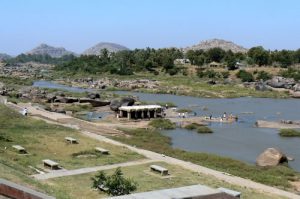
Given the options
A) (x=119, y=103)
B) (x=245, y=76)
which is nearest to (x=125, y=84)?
(x=245, y=76)

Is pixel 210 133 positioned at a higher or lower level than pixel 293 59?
lower

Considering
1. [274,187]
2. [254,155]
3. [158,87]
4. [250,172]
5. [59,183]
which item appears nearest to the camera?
[59,183]

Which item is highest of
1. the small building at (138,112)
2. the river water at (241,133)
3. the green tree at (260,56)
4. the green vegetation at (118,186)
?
the green tree at (260,56)

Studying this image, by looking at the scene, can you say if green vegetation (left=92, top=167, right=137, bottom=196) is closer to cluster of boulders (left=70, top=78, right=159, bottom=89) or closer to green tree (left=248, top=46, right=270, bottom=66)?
cluster of boulders (left=70, top=78, right=159, bottom=89)

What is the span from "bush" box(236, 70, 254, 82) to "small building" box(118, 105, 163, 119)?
226ft

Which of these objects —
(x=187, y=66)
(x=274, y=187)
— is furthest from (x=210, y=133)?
(x=187, y=66)

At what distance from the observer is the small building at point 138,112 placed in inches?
2928

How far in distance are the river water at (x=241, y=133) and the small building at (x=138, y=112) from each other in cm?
1024

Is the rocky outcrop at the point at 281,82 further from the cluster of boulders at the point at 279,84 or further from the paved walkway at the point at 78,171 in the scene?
the paved walkway at the point at 78,171

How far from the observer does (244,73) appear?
143875 millimetres

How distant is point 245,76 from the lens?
14138 centimetres

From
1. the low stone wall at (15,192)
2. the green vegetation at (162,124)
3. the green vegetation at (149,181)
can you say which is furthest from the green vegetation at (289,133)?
the low stone wall at (15,192)

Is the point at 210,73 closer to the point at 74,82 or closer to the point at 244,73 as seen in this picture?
the point at 244,73

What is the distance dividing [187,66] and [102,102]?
3356 inches
